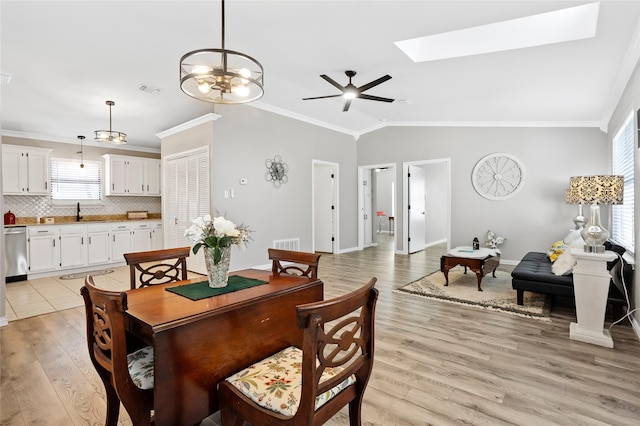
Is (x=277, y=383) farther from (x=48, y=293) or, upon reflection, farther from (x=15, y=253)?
(x=15, y=253)

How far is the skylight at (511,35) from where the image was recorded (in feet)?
9.27

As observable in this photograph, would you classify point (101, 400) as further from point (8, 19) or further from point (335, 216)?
point (335, 216)

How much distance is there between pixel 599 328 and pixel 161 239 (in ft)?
23.3

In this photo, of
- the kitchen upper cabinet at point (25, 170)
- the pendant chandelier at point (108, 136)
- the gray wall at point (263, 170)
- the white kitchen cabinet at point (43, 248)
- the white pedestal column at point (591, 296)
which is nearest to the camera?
the white pedestal column at point (591, 296)

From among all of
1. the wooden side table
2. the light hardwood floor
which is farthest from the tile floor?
the wooden side table

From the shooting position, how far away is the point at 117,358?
1.25 metres

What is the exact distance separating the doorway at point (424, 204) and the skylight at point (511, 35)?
134 inches

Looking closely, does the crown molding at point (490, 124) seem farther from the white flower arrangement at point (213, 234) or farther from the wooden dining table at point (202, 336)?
the white flower arrangement at point (213, 234)

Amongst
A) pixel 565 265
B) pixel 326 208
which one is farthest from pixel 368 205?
pixel 565 265

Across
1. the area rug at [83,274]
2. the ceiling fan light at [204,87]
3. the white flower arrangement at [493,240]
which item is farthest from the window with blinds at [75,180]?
the white flower arrangement at [493,240]

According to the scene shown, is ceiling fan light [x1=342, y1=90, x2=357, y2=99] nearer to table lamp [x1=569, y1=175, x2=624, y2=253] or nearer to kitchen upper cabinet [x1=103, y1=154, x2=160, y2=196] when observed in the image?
table lamp [x1=569, y1=175, x2=624, y2=253]

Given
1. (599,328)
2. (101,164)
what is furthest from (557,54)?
(101,164)

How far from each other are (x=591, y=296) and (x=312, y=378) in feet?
9.38

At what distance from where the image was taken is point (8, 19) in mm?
2719
